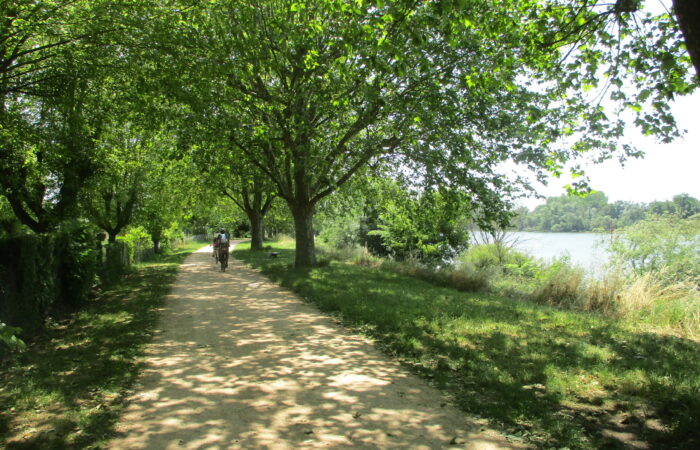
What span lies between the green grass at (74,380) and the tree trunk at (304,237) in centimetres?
817

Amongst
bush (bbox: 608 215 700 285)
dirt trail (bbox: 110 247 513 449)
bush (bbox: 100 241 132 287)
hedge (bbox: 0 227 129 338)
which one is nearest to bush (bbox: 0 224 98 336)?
hedge (bbox: 0 227 129 338)

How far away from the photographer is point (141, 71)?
9.53 metres

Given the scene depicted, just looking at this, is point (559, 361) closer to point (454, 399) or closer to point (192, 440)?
point (454, 399)

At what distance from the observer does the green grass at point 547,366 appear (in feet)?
13.3

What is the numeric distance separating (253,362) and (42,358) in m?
2.91

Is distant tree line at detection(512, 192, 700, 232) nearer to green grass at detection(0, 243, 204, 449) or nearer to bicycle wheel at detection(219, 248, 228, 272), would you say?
green grass at detection(0, 243, 204, 449)

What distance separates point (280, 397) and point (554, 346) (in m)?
4.08

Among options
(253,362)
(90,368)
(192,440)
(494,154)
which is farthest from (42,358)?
(494,154)

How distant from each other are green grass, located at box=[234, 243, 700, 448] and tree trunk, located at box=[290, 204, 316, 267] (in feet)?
23.2

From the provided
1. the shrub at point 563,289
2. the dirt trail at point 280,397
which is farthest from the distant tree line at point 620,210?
the dirt trail at point 280,397

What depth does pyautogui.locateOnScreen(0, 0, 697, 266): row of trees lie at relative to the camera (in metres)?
7.56

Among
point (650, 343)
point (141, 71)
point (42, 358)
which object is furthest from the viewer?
point (141, 71)

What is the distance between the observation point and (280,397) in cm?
479

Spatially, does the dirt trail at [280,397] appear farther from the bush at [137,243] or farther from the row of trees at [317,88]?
the bush at [137,243]
